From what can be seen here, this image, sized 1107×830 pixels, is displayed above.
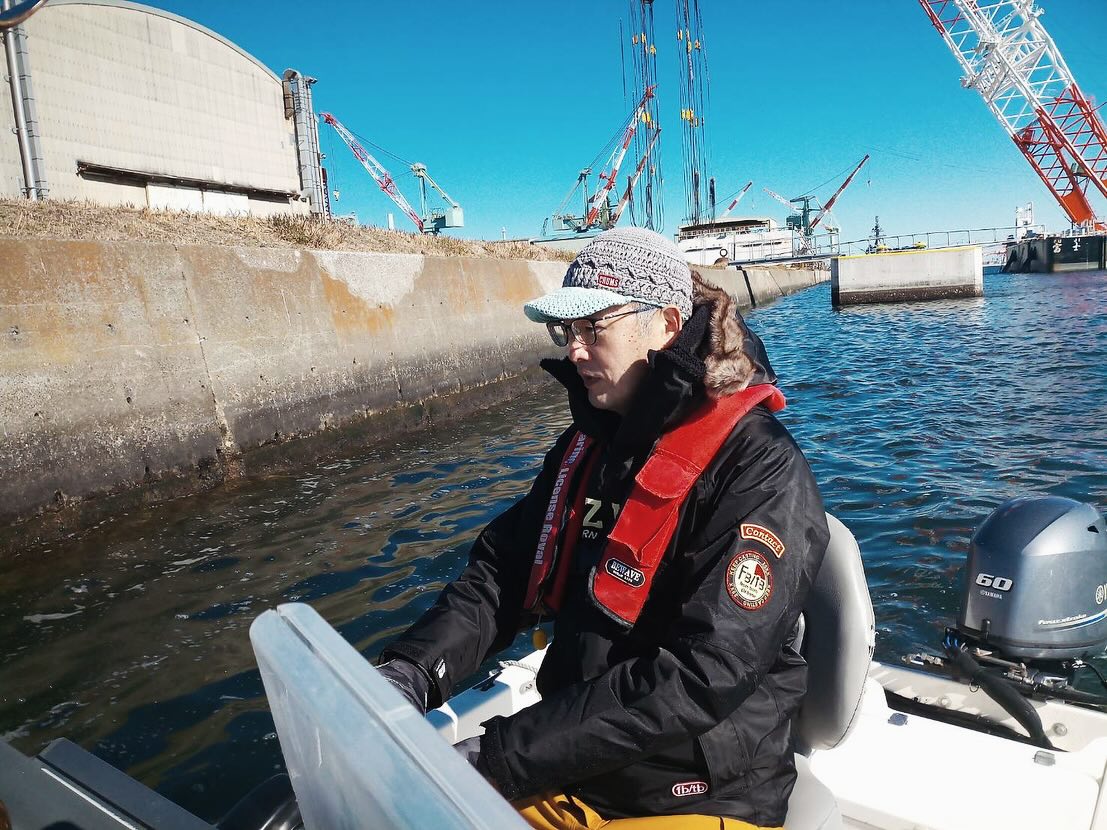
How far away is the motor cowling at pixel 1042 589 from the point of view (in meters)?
2.83

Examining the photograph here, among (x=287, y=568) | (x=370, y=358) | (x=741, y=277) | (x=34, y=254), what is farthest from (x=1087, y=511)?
(x=741, y=277)

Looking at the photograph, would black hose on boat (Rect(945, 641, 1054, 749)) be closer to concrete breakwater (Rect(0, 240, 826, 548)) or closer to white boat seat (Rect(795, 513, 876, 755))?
white boat seat (Rect(795, 513, 876, 755))

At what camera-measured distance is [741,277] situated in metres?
48.7

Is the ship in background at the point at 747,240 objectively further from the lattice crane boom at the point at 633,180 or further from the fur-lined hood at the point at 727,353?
the fur-lined hood at the point at 727,353

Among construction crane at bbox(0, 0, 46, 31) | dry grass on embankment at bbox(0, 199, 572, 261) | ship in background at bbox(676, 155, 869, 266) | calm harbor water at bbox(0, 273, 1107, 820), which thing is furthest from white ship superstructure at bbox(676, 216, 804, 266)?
construction crane at bbox(0, 0, 46, 31)

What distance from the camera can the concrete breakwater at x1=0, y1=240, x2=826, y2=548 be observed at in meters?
6.52

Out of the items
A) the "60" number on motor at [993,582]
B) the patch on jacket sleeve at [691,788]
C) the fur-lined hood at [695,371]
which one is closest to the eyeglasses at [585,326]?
the fur-lined hood at [695,371]

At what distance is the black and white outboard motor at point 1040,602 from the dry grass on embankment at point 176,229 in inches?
315

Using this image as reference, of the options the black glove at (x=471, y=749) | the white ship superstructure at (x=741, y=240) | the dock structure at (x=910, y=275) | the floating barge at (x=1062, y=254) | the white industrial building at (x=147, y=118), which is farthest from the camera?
the white ship superstructure at (x=741, y=240)

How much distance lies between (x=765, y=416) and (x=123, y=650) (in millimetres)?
4254

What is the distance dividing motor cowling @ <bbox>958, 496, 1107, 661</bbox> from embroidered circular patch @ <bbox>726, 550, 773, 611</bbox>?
6.17 ft

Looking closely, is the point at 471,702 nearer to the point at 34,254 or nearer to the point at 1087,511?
the point at 1087,511

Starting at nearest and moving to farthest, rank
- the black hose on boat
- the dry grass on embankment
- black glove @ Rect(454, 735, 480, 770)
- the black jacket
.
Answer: the black jacket
black glove @ Rect(454, 735, 480, 770)
the black hose on boat
the dry grass on embankment

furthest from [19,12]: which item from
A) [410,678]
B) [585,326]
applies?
[410,678]
